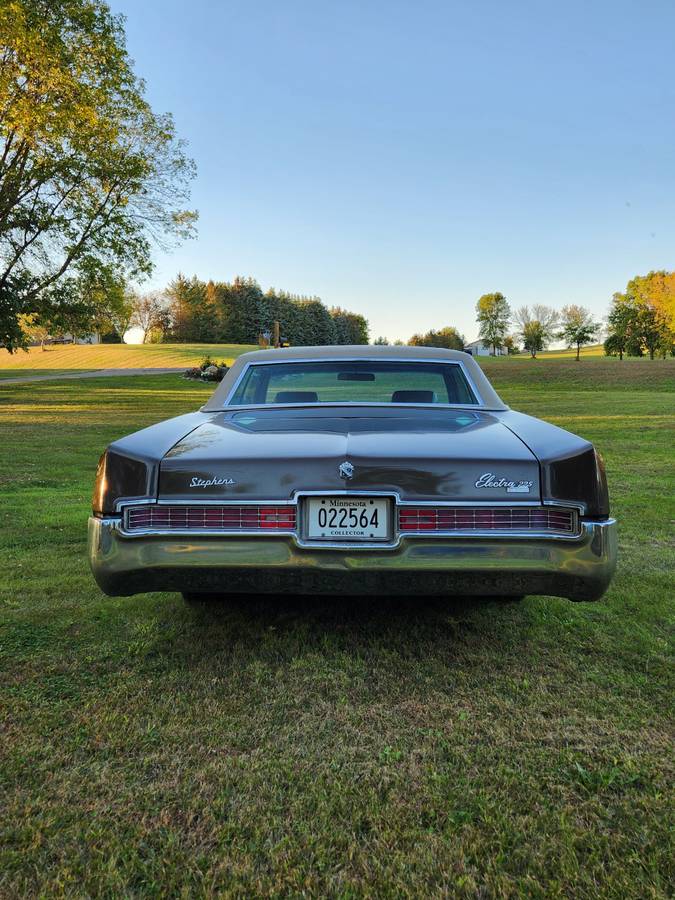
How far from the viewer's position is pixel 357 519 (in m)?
2.42

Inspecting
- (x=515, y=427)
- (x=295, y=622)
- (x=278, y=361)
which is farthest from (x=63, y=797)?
(x=278, y=361)

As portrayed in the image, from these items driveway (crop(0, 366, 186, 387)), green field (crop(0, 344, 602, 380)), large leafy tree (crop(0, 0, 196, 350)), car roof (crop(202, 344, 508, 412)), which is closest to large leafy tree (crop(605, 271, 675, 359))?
green field (crop(0, 344, 602, 380))

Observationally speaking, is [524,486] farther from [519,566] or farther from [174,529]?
[174,529]

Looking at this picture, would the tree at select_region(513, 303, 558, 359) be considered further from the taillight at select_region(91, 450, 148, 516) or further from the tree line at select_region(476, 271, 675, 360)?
the taillight at select_region(91, 450, 148, 516)

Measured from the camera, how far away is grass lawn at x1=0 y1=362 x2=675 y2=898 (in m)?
1.59

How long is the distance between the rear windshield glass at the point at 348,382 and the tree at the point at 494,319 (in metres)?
99.2

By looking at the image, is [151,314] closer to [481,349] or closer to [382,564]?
[481,349]

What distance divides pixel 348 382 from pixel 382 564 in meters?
1.63

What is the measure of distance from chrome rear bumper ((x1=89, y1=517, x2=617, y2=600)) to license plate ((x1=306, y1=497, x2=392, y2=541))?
0.20ft

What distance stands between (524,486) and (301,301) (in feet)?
341

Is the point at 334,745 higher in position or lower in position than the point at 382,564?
lower

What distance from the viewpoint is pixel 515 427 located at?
2943 millimetres

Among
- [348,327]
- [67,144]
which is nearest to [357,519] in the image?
[67,144]

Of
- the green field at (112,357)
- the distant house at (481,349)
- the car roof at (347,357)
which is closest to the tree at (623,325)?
the green field at (112,357)
